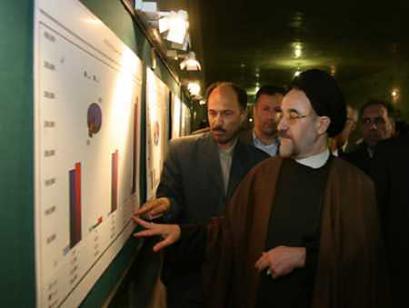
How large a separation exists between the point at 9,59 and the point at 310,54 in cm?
1005

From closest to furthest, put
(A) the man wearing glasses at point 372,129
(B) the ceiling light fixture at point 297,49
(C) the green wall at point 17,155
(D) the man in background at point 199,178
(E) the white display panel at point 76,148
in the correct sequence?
(C) the green wall at point 17,155
(E) the white display panel at point 76,148
(D) the man in background at point 199,178
(A) the man wearing glasses at point 372,129
(B) the ceiling light fixture at point 297,49

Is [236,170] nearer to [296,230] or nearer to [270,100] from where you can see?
[296,230]

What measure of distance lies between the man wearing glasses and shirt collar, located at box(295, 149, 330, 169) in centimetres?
194

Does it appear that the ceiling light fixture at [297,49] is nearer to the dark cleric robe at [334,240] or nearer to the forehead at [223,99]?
the forehead at [223,99]

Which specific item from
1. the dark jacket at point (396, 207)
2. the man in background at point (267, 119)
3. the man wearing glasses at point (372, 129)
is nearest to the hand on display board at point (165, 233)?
the dark jacket at point (396, 207)

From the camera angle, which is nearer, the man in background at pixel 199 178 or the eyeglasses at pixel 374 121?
the man in background at pixel 199 178

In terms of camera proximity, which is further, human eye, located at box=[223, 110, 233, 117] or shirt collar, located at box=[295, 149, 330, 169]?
human eye, located at box=[223, 110, 233, 117]

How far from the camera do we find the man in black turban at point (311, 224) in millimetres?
2037

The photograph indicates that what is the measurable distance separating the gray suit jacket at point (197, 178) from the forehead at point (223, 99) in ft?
0.67

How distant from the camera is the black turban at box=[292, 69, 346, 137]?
2.08 metres

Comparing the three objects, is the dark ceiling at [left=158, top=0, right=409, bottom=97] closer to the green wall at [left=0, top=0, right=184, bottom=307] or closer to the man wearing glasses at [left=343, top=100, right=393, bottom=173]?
the man wearing glasses at [left=343, top=100, right=393, bottom=173]

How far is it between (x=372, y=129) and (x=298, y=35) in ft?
16.0

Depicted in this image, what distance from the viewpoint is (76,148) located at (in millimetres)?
1600

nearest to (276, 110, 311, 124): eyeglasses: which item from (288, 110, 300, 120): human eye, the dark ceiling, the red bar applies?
(288, 110, 300, 120): human eye
